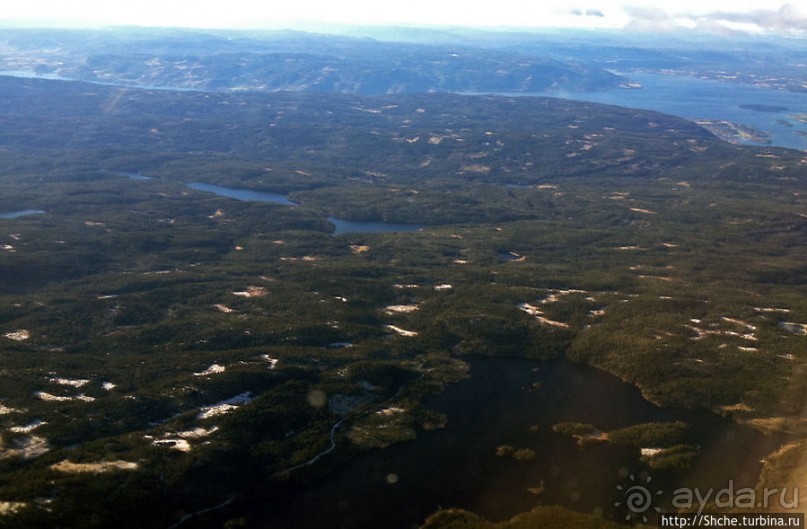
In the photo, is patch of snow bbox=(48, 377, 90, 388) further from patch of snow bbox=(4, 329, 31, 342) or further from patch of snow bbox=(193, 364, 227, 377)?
patch of snow bbox=(4, 329, 31, 342)

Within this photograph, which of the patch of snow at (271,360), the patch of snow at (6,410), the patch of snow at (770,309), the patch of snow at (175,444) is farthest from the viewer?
the patch of snow at (770,309)

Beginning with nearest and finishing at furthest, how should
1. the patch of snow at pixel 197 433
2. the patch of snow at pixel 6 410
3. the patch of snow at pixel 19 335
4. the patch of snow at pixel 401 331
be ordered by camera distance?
the patch of snow at pixel 197 433 → the patch of snow at pixel 6 410 → the patch of snow at pixel 19 335 → the patch of snow at pixel 401 331

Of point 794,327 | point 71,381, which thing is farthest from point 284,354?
point 794,327

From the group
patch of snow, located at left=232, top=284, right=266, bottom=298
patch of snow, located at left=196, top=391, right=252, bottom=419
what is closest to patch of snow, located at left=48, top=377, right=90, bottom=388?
patch of snow, located at left=196, top=391, right=252, bottom=419

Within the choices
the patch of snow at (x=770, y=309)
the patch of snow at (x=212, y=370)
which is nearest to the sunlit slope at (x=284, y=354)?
Answer: the patch of snow at (x=212, y=370)

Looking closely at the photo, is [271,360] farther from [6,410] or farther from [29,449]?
[29,449]

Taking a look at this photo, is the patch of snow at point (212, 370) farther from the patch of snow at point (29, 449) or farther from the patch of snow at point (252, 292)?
the patch of snow at point (252, 292)
